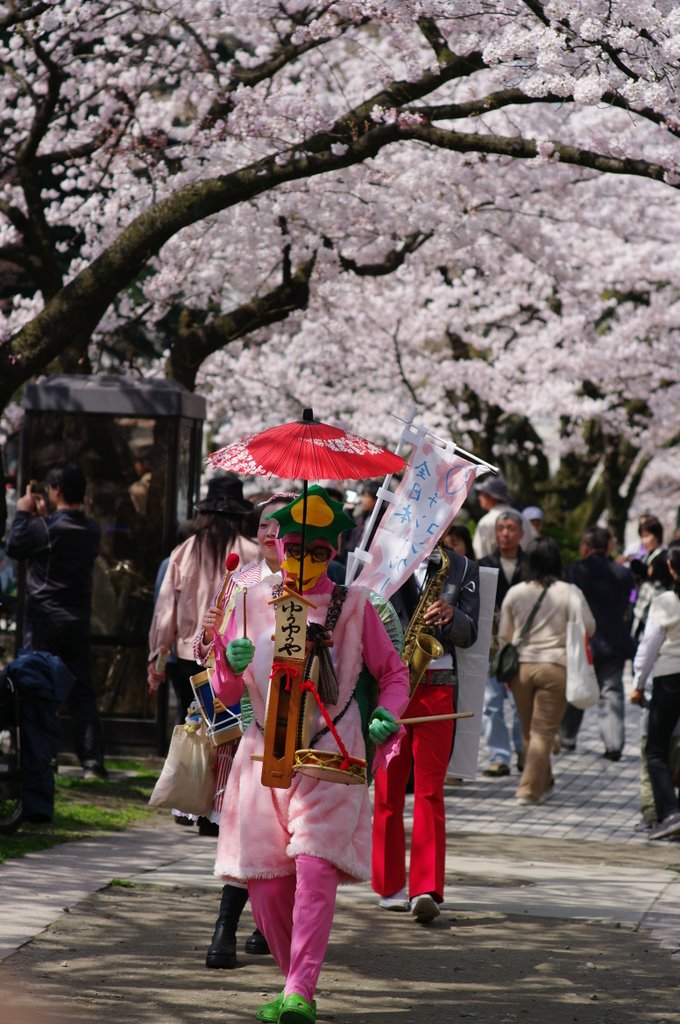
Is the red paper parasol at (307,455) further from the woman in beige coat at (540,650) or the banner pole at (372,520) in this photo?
the woman in beige coat at (540,650)

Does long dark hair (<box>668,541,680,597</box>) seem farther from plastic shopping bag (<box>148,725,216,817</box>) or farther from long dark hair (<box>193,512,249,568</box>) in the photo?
plastic shopping bag (<box>148,725,216,817</box>)

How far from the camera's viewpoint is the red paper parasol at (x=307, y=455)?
523 cm

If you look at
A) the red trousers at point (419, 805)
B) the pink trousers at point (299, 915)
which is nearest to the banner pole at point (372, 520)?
the red trousers at point (419, 805)

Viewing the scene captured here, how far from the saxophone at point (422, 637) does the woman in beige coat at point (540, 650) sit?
136 inches

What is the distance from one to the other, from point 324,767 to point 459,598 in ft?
7.86

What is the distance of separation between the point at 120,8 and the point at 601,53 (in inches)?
191

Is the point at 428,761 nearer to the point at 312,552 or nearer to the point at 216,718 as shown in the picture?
the point at 216,718

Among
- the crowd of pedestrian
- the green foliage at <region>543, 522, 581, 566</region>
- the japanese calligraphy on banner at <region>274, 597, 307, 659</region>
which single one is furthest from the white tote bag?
the green foliage at <region>543, 522, 581, 566</region>

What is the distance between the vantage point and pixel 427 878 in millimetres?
6625

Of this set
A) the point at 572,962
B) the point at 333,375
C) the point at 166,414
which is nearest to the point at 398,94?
the point at 166,414

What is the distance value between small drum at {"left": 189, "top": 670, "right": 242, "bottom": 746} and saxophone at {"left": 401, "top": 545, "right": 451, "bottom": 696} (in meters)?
0.83

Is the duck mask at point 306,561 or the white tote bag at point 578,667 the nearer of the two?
the duck mask at point 306,561

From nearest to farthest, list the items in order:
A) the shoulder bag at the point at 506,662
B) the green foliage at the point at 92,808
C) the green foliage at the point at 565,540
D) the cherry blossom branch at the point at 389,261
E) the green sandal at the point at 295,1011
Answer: the green sandal at the point at 295,1011 < the green foliage at the point at 92,808 < the shoulder bag at the point at 506,662 < the cherry blossom branch at the point at 389,261 < the green foliage at the point at 565,540

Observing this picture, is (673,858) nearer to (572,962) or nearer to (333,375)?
(572,962)
